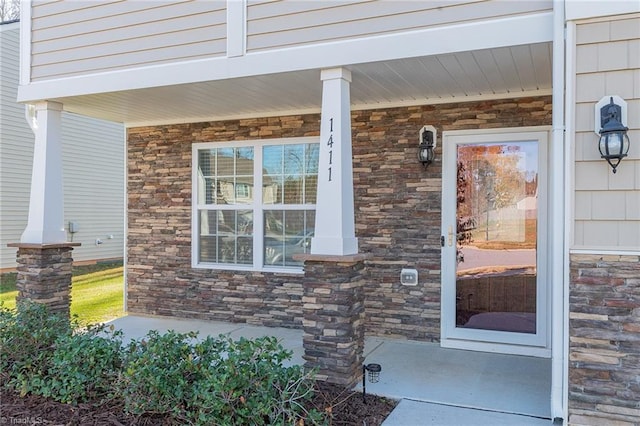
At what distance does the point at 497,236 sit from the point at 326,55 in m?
2.49

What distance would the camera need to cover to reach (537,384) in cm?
400

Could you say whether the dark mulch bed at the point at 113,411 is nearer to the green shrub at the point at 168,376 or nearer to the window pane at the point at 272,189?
the green shrub at the point at 168,376

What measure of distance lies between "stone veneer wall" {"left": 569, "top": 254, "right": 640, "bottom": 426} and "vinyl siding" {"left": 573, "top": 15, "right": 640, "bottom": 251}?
0.54 feet

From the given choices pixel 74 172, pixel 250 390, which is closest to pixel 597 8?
pixel 250 390

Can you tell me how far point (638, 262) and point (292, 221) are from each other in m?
3.68

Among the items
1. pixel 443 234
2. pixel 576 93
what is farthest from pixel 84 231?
pixel 576 93

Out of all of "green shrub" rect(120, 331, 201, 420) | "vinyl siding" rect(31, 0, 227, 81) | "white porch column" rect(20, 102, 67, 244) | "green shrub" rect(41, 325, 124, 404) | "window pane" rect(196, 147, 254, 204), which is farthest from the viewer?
"window pane" rect(196, 147, 254, 204)

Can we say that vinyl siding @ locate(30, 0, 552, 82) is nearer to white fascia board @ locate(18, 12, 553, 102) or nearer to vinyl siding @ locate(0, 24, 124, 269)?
white fascia board @ locate(18, 12, 553, 102)

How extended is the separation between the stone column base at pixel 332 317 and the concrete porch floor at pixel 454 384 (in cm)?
31

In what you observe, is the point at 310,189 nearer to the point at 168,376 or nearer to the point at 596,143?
the point at 168,376

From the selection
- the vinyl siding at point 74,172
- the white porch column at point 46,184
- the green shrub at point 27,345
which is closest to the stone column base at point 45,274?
the white porch column at point 46,184

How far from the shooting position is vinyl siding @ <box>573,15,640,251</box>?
3035 millimetres

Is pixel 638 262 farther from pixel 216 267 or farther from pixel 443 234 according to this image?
pixel 216 267

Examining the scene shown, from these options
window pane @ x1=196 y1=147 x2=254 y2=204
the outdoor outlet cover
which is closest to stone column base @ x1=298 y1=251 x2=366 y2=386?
the outdoor outlet cover
